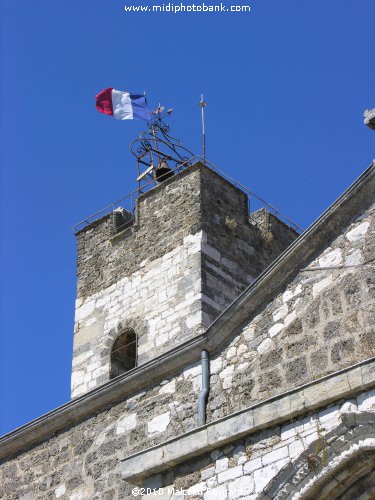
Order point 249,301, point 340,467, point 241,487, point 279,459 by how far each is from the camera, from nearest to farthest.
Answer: point 340,467 < point 279,459 < point 241,487 < point 249,301

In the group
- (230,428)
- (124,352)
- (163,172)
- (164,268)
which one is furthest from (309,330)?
(163,172)

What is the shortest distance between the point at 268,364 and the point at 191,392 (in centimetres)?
85

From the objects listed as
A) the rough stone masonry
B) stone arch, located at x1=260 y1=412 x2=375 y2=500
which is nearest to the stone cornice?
the rough stone masonry

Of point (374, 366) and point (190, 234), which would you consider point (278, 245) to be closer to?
point (190, 234)

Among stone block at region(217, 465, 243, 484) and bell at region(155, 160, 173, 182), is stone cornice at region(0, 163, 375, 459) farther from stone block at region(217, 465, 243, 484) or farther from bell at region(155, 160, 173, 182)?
bell at region(155, 160, 173, 182)

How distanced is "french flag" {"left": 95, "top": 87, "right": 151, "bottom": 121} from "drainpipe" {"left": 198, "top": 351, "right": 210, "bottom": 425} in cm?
1163

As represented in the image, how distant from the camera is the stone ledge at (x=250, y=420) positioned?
25.6 ft

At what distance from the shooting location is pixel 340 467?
7660mm

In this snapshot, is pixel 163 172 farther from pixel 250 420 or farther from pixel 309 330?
pixel 250 420

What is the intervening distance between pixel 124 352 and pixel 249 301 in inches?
306

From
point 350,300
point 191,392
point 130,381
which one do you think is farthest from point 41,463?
point 350,300

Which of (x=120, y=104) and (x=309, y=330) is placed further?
(x=120, y=104)

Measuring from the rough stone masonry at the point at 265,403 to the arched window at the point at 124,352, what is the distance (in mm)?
5986

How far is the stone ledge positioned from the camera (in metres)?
7.80
